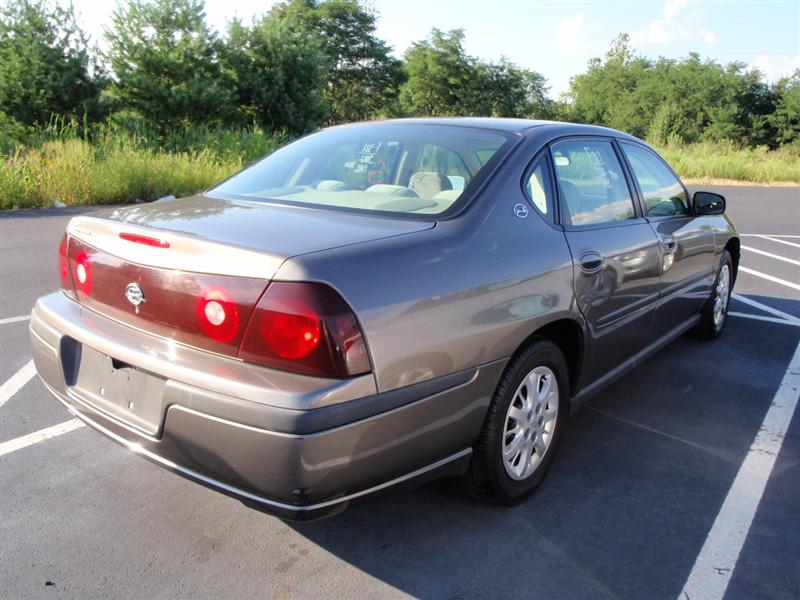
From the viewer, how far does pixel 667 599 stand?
234cm

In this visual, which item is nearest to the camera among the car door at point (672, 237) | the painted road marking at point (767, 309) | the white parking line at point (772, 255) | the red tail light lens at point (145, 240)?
the red tail light lens at point (145, 240)

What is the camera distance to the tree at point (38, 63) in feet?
56.1

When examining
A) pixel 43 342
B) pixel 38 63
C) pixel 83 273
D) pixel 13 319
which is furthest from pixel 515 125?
pixel 38 63

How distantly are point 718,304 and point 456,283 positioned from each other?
3.71m

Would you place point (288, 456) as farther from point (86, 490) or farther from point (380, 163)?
point (380, 163)

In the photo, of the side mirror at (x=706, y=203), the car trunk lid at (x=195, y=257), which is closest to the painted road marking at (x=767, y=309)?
the side mirror at (x=706, y=203)

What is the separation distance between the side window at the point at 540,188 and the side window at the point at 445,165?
283 mm

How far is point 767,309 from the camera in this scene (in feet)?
21.1

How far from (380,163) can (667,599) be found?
213 centimetres

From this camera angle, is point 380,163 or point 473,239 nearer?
point 473,239

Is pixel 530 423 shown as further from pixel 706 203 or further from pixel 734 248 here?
pixel 734 248

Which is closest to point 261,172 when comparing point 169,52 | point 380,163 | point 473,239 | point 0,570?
point 380,163

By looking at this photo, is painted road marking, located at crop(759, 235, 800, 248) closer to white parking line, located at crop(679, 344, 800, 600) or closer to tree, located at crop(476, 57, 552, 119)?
white parking line, located at crop(679, 344, 800, 600)

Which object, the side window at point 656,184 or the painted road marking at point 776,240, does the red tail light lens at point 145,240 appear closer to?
the side window at point 656,184
